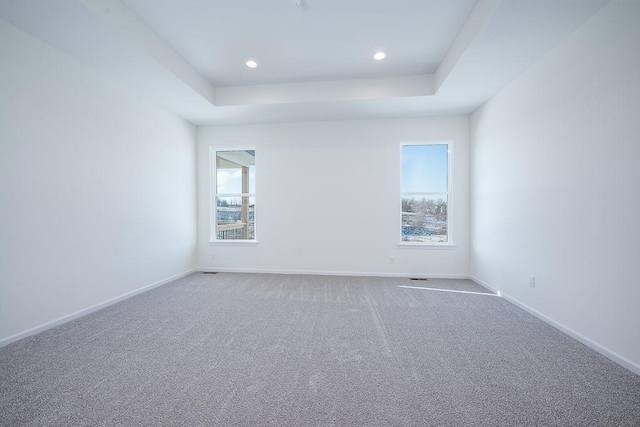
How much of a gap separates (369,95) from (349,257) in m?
2.59

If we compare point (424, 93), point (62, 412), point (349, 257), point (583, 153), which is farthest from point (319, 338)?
point (424, 93)

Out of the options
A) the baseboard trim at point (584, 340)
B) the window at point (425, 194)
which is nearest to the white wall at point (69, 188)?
the window at point (425, 194)

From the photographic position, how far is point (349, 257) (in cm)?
424

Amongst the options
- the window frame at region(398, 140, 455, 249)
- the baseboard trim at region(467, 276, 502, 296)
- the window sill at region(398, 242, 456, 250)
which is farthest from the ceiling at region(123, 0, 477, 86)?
the baseboard trim at region(467, 276, 502, 296)

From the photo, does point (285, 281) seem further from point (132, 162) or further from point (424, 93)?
point (424, 93)

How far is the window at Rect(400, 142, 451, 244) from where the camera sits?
420cm

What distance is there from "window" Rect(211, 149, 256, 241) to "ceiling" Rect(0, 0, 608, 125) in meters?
0.99

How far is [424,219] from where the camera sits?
14.0 feet

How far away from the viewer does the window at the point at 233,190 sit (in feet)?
15.1

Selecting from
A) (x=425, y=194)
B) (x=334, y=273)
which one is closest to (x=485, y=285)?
(x=425, y=194)

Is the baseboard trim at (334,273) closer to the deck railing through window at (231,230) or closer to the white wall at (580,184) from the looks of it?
the deck railing through window at (231,230)

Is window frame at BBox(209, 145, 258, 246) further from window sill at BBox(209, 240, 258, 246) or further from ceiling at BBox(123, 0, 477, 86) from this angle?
ceiling at BBox(123, 0, 477, 86)

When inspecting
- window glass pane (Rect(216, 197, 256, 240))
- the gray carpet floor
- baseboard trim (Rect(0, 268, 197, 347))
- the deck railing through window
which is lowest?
the gray carpet floor

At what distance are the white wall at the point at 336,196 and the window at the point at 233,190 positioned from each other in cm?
21
